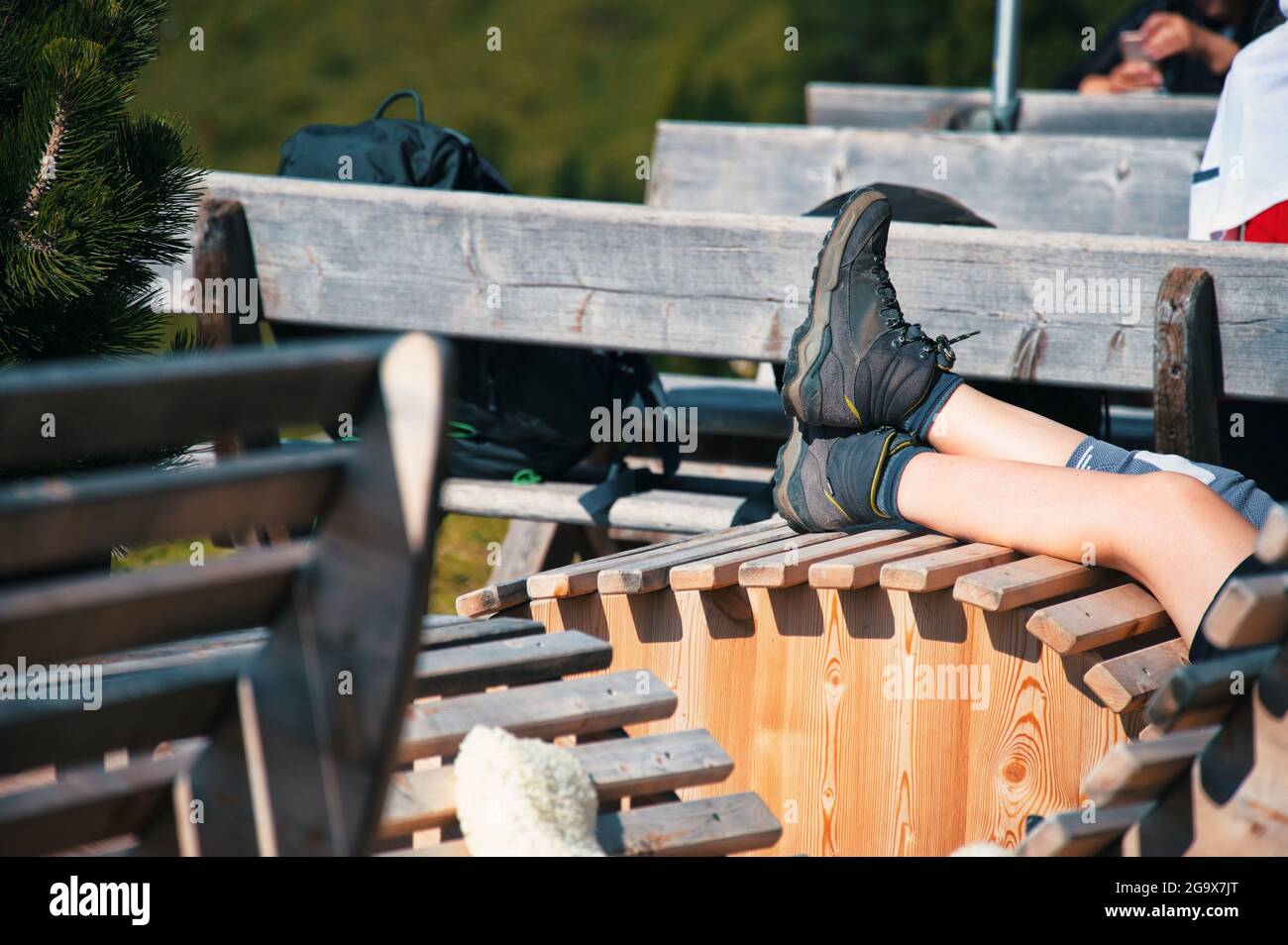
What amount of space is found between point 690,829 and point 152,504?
2.90 ft

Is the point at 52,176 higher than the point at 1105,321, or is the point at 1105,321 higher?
the point at 52,176

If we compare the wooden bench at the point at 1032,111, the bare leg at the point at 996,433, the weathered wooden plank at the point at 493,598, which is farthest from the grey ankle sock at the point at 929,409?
the wooden bench at the point at 1032,111

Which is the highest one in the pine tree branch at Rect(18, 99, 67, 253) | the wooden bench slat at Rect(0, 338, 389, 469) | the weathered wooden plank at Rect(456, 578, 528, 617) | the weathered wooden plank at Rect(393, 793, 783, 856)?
the pine tree branch at Rect(18, 99, 67, 253)

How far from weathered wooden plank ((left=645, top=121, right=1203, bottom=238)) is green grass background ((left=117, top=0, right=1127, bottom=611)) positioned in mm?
5269

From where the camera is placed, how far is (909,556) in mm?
2098

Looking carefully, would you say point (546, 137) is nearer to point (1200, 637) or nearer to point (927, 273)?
point (927, 273)

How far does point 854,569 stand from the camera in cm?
202

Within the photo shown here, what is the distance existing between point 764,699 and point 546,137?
9.81 meters

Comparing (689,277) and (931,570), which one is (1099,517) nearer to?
(931,570)

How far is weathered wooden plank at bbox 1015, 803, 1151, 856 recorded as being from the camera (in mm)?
1330

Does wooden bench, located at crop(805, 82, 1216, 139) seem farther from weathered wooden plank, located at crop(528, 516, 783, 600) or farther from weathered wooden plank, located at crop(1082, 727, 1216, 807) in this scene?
weathered wooden plank, located at crop(1082, 727, 1216, 807)

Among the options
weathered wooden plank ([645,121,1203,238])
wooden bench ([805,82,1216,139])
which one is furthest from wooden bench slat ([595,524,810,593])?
wooden bench ([805,82,1216,139])

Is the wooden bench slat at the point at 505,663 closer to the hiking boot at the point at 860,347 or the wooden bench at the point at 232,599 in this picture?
the wooden bench at the point at 232,599

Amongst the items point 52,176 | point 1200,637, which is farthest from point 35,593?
point 1200,637
